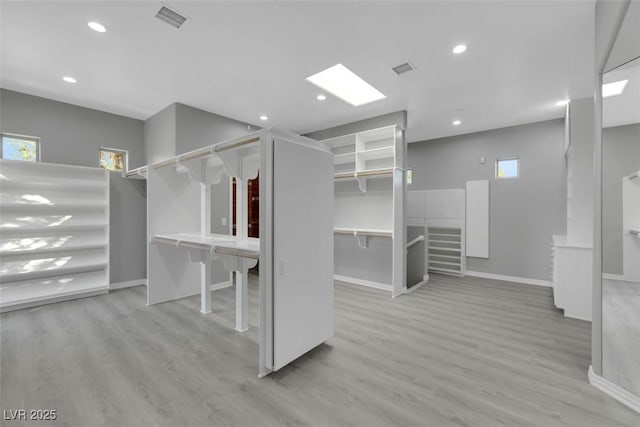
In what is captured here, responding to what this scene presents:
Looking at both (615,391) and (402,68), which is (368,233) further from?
(615,391)

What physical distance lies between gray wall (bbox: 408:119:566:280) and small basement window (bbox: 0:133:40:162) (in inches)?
296

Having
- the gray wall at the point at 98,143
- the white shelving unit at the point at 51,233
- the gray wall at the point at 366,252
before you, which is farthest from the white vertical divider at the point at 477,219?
the white shelving unit at the point at 51,233

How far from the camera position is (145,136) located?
5023 mm

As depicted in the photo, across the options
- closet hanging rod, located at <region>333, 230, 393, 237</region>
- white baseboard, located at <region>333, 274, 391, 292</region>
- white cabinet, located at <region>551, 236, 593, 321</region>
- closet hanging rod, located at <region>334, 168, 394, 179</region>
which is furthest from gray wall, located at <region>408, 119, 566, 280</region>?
closet hanging rod, located at <region>333, 230, 393, 237</region>

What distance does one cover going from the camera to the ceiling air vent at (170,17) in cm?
237

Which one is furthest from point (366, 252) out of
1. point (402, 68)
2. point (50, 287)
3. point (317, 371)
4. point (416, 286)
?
point (50, 287)

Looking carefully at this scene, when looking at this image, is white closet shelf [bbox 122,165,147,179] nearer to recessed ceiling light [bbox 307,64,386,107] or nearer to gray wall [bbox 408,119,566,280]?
recessed ceiling light [bbox 307,64,386,107]

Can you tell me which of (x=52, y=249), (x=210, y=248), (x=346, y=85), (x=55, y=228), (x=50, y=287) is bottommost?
(x=50, y=287)

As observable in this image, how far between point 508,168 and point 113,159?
24.6 feet

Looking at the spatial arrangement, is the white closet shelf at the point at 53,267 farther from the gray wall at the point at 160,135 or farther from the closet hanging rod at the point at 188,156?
the closet hanging rod at the point at 188,156

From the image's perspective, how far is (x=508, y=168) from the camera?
17.8 ft

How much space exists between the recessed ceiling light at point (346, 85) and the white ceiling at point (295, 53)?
162 mm

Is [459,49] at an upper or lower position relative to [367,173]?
upper

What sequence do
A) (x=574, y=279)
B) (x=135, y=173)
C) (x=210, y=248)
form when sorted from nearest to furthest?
(x=210, y=248), (x=574, y=279), (x=135, y=173)
